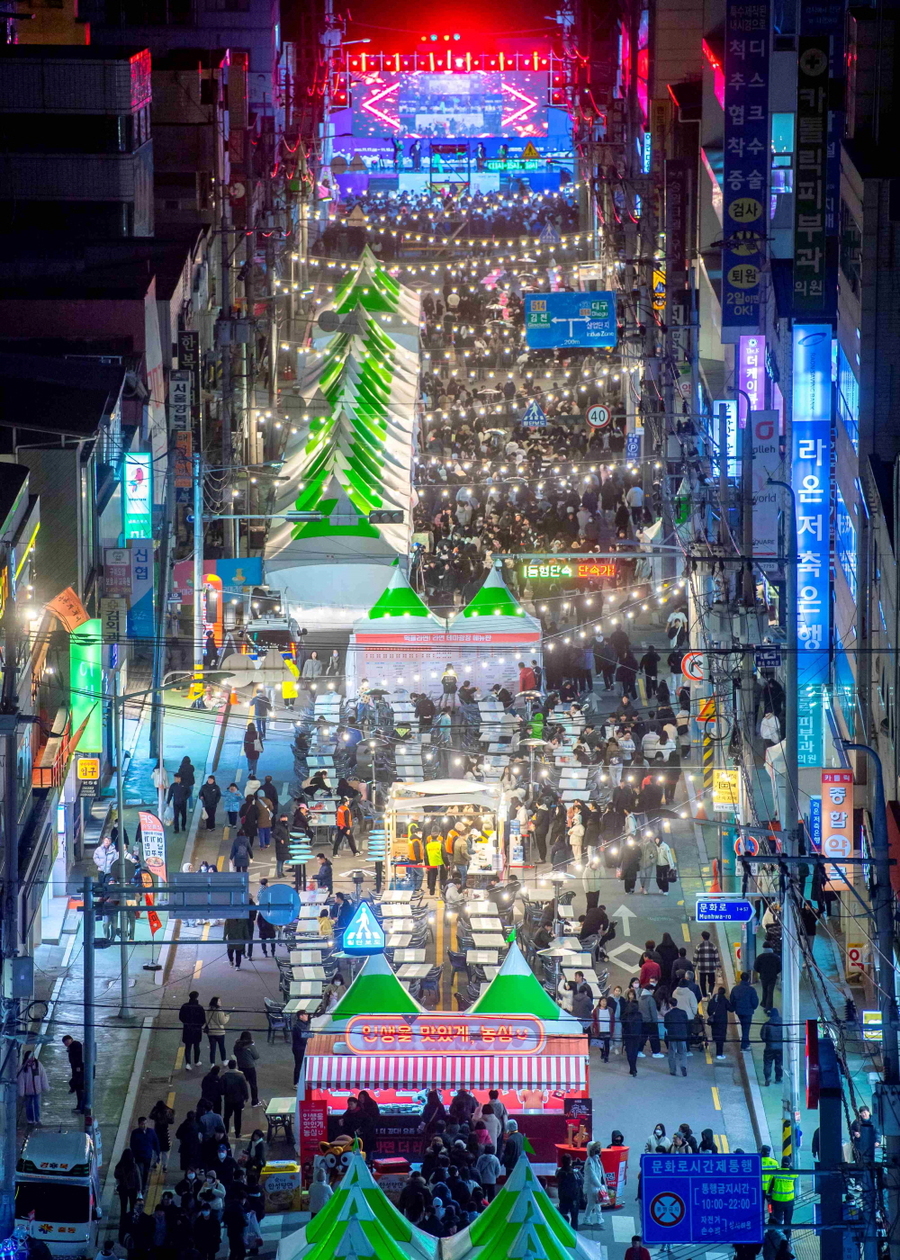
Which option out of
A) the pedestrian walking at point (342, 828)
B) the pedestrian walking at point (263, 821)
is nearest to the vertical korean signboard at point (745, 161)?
the pedestrian walking at point (342, 828)

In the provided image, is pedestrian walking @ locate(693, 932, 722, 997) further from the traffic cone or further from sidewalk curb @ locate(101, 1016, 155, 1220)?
sidewalk curb @ locate(101, 1016, 155, 1220)

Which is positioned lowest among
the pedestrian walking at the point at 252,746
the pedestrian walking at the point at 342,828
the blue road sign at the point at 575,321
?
the pedestrian walking at the point at 342,828

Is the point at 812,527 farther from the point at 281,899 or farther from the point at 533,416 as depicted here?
the point at 533,416

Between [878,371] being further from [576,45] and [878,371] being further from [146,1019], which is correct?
[576,45]

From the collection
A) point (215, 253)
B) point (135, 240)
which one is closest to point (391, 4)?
point (215, 253)

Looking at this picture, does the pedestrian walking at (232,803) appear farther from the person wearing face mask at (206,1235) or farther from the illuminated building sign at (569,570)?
the person wearing face mask at (206,1235)

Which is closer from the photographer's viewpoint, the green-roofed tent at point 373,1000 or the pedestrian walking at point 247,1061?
the green-roofed tent at point 373,1000

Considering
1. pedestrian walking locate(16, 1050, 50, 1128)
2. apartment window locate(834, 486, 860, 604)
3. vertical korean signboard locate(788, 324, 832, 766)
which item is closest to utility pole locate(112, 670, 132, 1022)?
pedestrian walking locate(16, 1050, 50, 1128)
